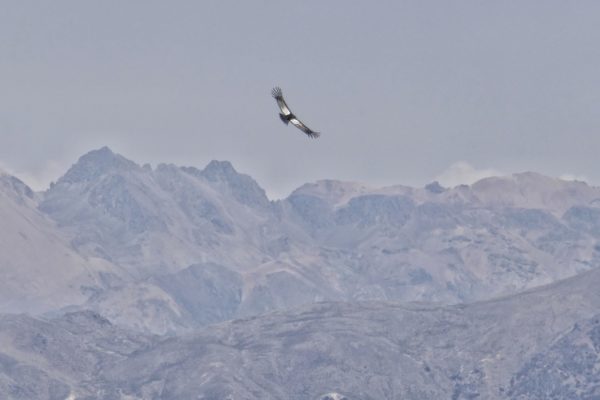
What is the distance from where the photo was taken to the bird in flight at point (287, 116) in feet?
605

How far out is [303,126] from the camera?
184 meters

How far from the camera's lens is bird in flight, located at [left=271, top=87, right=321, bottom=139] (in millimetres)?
184500

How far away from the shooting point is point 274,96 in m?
187

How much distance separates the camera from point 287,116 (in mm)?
185875

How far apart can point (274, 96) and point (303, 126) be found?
18.3 feet
